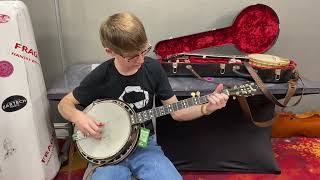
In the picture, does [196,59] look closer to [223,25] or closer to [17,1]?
[223,25]

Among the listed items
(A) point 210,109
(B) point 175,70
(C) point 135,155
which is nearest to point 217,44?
(B) point 175,70

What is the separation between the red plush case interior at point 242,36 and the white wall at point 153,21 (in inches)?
4.8

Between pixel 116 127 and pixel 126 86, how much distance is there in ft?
0.60

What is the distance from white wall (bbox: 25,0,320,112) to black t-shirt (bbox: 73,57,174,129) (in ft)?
2.25

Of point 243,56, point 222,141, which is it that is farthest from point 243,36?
point 222,141

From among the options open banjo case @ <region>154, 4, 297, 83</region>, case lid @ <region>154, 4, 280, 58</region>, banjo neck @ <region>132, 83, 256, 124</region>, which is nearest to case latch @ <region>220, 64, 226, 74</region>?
open banjo case @ <region>154, 4, 297, 83</region>

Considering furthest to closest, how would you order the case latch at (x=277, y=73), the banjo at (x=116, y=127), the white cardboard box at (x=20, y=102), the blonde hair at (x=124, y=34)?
the case latch at (x=277, y=73) → the white cardboard box at (x=20, y=102) → the banjo at (x=116, y=127) → the blonde hair at (x=124, y=34)

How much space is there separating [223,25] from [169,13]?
34 cm

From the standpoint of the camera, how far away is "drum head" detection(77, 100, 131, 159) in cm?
151

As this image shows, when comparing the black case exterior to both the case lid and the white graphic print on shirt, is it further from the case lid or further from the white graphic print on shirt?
the white graphic print on shirt

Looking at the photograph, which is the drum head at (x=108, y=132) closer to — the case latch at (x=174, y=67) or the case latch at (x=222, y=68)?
the case latch at (x=174, y=67)

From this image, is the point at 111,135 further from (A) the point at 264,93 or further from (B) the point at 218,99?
(A) the point at 264,93

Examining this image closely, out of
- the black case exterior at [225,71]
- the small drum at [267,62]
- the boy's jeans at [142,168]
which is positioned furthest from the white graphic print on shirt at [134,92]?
the small drum at [267,62]

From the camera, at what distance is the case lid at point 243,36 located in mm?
2105
